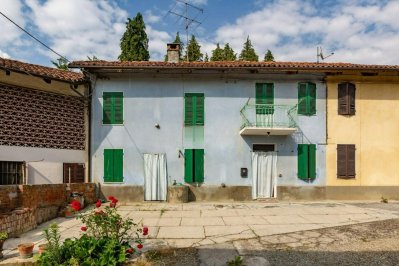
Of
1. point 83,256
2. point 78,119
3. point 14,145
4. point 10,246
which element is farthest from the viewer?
point 78,119

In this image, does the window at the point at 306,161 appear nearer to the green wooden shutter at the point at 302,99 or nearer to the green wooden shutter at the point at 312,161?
the green wooden shutter at the point at 312,161

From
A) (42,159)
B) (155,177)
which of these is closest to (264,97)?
(155,177)

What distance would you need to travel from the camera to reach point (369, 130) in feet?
46.8

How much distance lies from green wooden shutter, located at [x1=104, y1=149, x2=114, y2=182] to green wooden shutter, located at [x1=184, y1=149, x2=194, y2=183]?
10.8 feet

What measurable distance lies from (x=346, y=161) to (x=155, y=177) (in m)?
8.87

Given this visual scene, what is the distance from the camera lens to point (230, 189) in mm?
13664

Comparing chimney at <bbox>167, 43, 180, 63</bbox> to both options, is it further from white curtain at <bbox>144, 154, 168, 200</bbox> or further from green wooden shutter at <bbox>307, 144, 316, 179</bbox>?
green wooden shutter at <bbox>307, 144, 316, 179</bbox>

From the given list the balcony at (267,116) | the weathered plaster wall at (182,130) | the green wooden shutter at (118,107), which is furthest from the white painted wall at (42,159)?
the balcony at (267,116)

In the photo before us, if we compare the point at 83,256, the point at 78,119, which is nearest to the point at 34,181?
the point at 78,119

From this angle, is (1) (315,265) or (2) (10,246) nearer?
(1) (315,265)

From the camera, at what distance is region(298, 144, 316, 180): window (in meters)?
13.9

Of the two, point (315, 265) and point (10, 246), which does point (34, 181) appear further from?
point (315, 265)

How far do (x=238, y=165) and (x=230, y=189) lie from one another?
1151 mm

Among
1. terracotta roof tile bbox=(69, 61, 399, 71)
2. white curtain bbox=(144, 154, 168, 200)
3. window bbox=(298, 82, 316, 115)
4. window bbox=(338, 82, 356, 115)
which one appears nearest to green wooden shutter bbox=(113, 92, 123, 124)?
terracotta roof tile bbox=(69, 61, 399, 71)
